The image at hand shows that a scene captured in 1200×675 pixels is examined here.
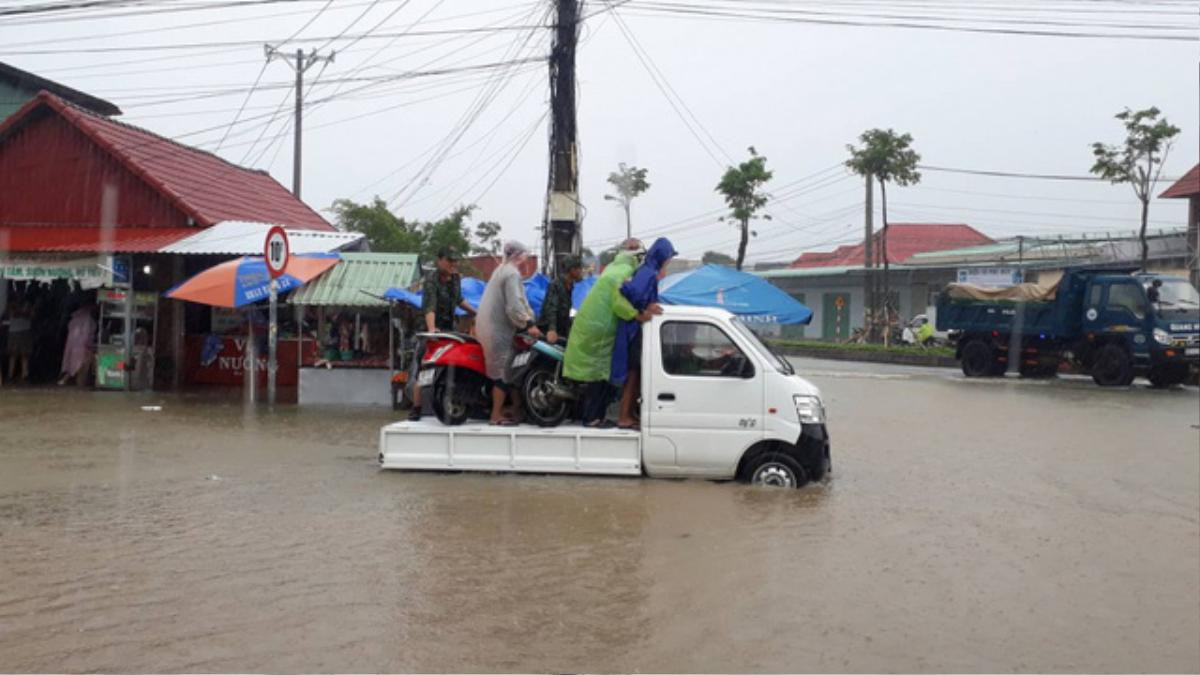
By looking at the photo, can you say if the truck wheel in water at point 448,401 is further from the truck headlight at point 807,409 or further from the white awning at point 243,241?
the white awning at point 243,241

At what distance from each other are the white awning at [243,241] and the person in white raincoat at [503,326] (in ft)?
29.2

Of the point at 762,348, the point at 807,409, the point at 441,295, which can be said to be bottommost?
the point at 807,409

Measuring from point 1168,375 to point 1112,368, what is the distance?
3.60 ft

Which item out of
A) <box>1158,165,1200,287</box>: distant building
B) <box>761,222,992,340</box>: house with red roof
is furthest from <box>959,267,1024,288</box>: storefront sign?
<box>761,222,992,340</box>: house with red roof

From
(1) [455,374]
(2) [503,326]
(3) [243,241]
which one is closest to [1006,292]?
(3) [243,241]

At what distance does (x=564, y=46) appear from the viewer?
1559 centimetres

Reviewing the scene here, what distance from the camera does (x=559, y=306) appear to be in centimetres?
1008

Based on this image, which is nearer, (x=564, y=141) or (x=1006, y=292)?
(x=564, y=141)

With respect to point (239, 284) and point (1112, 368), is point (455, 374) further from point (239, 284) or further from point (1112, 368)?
point (1112, 368)

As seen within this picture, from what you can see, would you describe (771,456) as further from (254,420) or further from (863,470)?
(254,420)

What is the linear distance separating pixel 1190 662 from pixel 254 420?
451 inches

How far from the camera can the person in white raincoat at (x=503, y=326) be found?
9.39 meters

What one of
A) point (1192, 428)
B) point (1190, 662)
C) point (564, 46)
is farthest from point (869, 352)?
point (1190, 662)

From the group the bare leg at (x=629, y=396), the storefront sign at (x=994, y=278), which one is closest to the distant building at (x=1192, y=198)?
the storefront sign at (x=994, y=278)
